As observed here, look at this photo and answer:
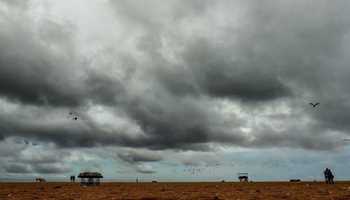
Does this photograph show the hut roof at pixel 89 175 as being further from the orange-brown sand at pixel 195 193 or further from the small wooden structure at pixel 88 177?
the orange-brown sand at pixel 195 193

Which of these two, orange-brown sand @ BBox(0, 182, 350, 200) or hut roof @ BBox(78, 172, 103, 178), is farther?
hut roof @ BBox(78, 172, 103, 178)

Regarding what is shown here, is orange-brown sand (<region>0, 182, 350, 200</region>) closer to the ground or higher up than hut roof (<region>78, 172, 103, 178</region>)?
closer to the ground

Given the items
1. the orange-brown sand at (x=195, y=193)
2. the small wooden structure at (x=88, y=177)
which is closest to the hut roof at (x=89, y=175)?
the small wooden structure at (x=88, y=177)

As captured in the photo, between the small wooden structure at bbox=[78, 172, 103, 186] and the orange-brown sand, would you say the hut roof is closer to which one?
the small wooden structure at bbox=[78, 172, 103, 186]

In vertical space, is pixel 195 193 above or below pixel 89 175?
below

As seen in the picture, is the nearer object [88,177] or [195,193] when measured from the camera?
[195,193]

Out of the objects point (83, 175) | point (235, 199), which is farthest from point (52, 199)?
point (83, 175)

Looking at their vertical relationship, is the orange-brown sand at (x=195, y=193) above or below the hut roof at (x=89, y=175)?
A: below

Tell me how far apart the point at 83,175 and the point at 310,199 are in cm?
7404

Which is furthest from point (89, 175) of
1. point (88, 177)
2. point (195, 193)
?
point (195, 193)

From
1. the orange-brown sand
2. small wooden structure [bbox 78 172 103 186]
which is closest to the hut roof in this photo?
small wooden structure [bbox 78 172 103 186]

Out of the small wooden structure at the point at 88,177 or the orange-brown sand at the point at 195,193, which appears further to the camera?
the small wooden structure at the point at 88,177

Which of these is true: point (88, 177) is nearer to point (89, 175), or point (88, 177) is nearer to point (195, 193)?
point (89, 175)

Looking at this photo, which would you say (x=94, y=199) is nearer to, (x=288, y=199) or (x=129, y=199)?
(x=129, y=199)
